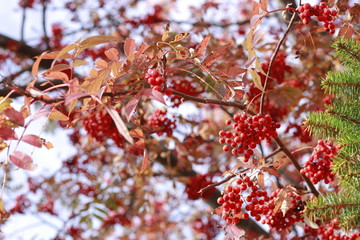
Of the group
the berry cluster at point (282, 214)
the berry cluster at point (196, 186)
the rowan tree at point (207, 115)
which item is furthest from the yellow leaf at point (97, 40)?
the berry cluster at point (196, 186)

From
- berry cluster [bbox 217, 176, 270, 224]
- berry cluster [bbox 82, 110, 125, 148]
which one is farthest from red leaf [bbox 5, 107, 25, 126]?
berry cluster [bbox 82, 110, 125, 148]

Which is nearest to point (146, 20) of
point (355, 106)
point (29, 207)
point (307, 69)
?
point (307, 69)

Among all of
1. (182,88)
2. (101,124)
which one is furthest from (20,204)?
(182,88)

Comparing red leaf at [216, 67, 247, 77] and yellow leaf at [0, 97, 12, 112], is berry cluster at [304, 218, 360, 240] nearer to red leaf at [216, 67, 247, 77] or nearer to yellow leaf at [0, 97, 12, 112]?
red leaf at [216, 67, 247, 77]

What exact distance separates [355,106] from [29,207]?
4.28m

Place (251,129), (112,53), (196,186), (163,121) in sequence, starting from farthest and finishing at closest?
(196,186), (163,121), (251,129), (112,53)

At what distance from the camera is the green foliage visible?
1.37 metres

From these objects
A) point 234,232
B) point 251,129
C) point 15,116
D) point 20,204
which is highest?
point 15,116

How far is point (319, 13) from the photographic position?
1.73 m

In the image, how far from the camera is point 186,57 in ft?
5.37

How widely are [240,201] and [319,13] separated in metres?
0.87

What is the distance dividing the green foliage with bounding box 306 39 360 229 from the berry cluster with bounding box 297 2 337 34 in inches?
11.2

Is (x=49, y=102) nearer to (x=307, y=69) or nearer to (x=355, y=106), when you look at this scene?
(x=355, y=106)

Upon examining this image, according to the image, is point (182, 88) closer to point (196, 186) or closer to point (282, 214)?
point (196, 186)
